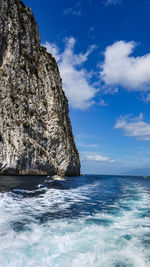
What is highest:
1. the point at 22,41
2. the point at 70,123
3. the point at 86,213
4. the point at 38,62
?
the point at 22,41

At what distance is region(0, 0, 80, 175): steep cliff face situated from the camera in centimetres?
5519

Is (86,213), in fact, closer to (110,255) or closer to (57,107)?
(110,255)

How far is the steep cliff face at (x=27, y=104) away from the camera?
55188mm

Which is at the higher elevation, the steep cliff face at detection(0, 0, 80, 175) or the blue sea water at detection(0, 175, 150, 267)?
the steep cliff face at detection(0, 0, 80, 175)

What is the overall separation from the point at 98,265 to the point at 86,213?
7114 mm

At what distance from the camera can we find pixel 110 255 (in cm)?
696

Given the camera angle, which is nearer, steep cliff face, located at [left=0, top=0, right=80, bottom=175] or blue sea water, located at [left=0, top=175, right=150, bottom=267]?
blue sea water, located at [left=0, top=175, right=150, bottom=267]

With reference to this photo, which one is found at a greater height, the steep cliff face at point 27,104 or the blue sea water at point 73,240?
the steep cliff face at point 27,104

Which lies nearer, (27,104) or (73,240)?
(73,240)

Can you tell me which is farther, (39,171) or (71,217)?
(39,171)

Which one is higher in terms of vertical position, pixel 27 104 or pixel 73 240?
pixel 27 104

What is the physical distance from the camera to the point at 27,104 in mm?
62500

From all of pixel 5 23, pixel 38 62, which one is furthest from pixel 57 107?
pixel 5 23

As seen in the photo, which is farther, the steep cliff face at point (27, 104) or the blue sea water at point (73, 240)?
the steep cliff face at point (27, 104)
